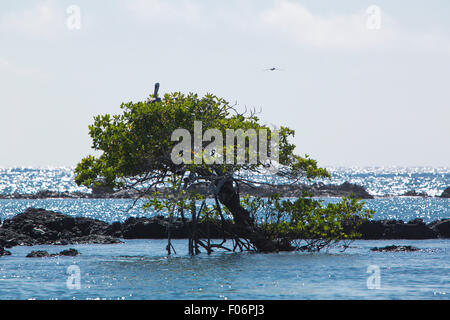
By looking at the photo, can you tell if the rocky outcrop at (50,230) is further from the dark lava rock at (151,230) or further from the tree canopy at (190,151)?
the tree canopy at (190,151)

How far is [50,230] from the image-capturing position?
4606 centimetres

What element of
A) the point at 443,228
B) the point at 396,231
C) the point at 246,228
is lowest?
the point at 396,231

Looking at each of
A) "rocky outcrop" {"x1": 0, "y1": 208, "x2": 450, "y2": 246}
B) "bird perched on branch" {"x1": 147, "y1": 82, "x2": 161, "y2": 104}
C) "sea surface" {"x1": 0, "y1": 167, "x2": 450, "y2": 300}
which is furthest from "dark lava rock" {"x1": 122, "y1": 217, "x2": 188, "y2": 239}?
"bird perched on branch" {"x1": 147, "y1": 82, "x2": 161, "y2": 104}

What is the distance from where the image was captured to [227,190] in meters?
32.1

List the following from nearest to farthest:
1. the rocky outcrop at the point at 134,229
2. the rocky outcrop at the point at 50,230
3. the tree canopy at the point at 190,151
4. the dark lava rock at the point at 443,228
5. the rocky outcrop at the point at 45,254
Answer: the tree canopy at the point at 190,151 → the rocky outcrop at the point at 45,254 → the rocky outcrop at the point at 50,230 → the rocky outcrop at the point at 134,229 → the dark lava rock at the point at 443,228

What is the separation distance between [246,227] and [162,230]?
17.5 metres

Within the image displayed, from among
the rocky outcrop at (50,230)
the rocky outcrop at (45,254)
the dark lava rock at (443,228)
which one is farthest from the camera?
the dark lava rock at (443,228)

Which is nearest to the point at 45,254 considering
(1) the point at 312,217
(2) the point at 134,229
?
(1) the point at 312,217

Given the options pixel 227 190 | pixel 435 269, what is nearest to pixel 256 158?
pixel 227 190

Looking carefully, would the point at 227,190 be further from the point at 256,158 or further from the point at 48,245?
the point at 48,245

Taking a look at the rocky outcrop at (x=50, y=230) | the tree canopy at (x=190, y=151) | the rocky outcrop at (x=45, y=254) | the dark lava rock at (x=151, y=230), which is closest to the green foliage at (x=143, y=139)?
the tree canopy at (x=190, y=151)

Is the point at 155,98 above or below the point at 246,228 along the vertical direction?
above

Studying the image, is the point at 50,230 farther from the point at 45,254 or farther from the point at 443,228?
the point at 443,228

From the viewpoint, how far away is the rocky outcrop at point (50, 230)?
42381mm
